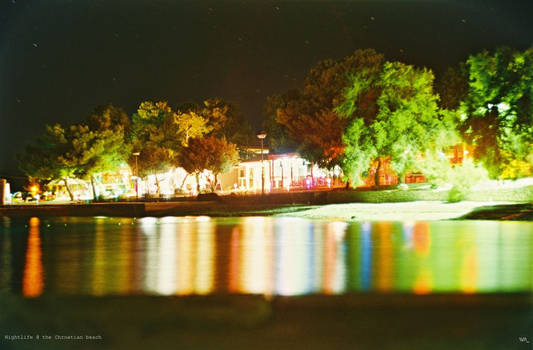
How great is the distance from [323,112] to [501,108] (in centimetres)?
1736

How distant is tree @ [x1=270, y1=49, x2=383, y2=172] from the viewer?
142 ft

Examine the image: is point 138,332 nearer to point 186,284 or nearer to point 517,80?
point 186,284

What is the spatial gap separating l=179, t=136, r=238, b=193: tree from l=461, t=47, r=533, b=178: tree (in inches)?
1501

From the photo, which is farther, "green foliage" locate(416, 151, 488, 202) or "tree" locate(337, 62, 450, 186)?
"tree" locate(337, 62, 450, 186)

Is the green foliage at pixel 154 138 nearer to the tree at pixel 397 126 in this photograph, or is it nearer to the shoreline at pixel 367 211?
the shoreline at pixel 367 211

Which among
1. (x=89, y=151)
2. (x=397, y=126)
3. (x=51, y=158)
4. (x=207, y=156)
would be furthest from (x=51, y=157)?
(x=397, y=126)

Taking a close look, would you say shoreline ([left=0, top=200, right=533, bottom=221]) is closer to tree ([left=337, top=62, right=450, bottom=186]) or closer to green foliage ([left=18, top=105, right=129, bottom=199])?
tree ([left=337, top=62, right=450, bottom=186])

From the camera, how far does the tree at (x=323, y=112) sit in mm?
43281

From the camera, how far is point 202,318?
8609 millimetres

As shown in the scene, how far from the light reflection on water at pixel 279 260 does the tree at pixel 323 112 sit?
69.4 ft

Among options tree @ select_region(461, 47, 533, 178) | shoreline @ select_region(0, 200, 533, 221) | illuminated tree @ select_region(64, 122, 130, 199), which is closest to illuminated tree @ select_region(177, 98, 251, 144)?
illuminated tree @ select_region(64, 122, 130, 199)

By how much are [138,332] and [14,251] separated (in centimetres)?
1109

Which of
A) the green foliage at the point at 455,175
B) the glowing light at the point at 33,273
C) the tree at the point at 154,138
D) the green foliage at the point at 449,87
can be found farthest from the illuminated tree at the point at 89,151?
the glowing light at the point at 33,273

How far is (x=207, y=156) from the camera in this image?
2525 inches
